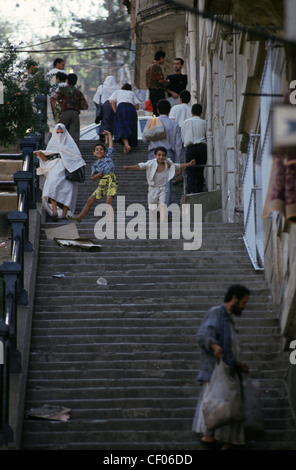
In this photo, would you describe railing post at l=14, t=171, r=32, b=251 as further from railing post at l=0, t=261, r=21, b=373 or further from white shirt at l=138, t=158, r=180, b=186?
white shirt at l=138, t=158, r=180, b=186

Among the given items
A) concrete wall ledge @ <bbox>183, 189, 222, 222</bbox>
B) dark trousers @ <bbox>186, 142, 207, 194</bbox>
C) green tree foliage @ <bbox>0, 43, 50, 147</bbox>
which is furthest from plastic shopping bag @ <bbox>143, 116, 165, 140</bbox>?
green tree foliage @ <bbox>0, 43, 50, 147</bbox>

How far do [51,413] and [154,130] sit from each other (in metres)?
8.03

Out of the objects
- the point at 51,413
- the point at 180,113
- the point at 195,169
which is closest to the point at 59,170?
the point at 195,169

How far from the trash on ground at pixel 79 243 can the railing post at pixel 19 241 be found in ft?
5.52

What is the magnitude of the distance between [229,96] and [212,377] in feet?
29.8

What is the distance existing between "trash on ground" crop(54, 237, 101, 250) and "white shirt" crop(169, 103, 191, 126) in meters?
6.48

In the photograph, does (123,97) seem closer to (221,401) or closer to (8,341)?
(8,341)

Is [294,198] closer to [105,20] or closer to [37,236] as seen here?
[37,236]

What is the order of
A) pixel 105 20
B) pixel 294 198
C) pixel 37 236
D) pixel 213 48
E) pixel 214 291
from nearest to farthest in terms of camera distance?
pixel 294 198, pixel 214 291, pixel 37 236, pixel 213 48, pixel 105 20

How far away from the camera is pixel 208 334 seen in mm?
9422

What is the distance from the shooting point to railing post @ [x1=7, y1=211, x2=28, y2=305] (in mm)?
11577

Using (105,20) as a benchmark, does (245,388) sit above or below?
below

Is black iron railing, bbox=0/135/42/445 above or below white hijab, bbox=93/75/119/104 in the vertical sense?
below
